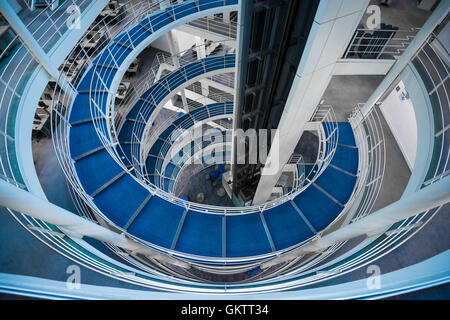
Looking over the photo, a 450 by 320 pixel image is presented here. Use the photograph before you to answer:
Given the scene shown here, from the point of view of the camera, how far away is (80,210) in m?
1.91

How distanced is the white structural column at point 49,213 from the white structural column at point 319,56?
5.36ft

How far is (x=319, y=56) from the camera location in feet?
4.66

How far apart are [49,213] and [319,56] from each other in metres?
1.78

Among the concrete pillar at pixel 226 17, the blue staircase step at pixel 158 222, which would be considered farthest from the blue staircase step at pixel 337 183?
the concrete pillar at pixel 226 17

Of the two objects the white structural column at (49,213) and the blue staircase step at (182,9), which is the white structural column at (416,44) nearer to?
the white structural column at (49,213)

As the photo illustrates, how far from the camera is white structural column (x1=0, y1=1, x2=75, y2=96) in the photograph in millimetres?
1605

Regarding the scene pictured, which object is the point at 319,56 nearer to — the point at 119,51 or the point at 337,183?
the point at 337,183

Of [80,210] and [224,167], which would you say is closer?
[80,210]

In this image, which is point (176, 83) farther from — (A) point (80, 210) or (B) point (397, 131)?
(B) point (397, 131)

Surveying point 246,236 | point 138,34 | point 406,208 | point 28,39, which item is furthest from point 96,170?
point 138,34

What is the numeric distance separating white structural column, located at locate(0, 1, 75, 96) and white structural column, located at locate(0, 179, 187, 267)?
1353 millimetres

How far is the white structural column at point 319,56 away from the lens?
1172 millimetres
